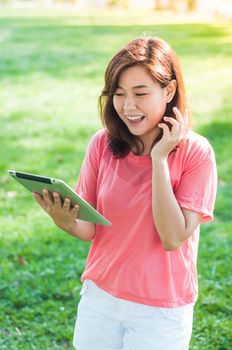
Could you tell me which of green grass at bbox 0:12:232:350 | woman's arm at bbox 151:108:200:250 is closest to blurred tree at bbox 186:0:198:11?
green grass at bbox 0:12:232:350

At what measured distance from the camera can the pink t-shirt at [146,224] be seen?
226cm

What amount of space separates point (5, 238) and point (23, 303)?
876mm

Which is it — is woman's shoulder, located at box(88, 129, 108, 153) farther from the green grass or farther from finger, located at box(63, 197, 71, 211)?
the green grass

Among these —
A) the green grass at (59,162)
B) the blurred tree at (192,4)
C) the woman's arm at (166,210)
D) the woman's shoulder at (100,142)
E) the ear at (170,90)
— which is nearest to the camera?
the woman's arm at (166,210)

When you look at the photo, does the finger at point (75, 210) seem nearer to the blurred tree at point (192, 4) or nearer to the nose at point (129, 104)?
the nose at point (129, 104)

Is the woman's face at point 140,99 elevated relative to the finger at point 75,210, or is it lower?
elevated

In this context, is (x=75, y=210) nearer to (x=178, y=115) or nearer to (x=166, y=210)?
(x=166, y=210)

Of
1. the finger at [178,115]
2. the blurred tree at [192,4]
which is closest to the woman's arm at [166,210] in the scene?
the finger at [178,115]

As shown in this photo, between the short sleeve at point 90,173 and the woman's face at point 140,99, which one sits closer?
the woman's face at point 140,99

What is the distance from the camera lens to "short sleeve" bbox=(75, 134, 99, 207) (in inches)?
96.3

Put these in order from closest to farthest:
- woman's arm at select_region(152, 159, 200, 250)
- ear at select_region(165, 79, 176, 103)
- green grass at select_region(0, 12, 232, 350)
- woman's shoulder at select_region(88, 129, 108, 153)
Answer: woman's arm at select_region(152, 159, 200, 250), ear at select_region(165, 79, 176, 103), woman's shoulder at select_region(88, 129, 108, 153), green grass at select_region(0, 12, 232, 350)

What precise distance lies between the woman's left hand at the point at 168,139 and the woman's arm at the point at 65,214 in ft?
1.11

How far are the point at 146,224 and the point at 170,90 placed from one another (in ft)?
1.49

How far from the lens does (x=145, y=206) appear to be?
89.2 inches
